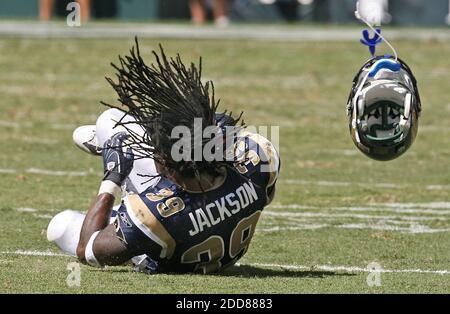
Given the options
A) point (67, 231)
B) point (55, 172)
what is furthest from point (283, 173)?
point (67, 231)

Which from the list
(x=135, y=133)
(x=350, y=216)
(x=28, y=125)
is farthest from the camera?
(x=28, y=125)

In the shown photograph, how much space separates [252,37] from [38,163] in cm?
1216

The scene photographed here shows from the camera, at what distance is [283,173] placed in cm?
1228

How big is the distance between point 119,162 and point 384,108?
5.24 ft

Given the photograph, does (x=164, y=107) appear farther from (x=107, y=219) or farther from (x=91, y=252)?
(x=91, y=252)

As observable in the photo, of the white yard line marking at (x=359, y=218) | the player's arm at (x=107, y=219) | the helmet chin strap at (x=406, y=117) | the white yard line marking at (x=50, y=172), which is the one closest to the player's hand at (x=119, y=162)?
the player's arm at (x=107, y=219)

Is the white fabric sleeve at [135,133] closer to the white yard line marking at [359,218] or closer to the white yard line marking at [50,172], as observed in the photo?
the white yard line marking at [359,218]

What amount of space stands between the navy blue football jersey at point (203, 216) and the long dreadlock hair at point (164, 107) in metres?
0.14

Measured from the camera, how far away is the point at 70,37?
76.4ft

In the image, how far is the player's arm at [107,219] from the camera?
7.10m

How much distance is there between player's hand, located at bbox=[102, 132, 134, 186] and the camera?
7.35 meters

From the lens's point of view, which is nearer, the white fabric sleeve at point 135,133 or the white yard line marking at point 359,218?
the white fabric sleeve at point 135,133

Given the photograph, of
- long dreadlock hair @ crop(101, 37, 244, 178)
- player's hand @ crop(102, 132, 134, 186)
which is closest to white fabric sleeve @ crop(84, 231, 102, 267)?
player's hand @ crop(102, 132, 134, 186)

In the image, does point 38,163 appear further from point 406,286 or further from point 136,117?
point 406,286
